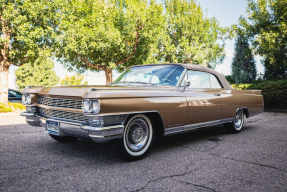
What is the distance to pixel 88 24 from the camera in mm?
15656

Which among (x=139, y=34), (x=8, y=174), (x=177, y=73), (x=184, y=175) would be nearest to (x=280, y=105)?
(x=139, y=34)

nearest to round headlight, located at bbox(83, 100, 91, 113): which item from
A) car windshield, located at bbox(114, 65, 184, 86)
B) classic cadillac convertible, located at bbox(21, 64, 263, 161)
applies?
classic cadillac convertible, located at bbox(21, 64, 263, 161)

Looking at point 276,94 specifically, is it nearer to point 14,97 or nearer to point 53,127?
point 53,127

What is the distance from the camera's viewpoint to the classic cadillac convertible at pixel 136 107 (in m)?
2.88

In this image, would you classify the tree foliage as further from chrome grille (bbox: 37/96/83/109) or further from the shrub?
chrome grille (bbox: 37/96/83/109)

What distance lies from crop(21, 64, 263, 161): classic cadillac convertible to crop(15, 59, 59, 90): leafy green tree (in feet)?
88.6

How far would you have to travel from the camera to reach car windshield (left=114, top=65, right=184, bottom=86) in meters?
4.15

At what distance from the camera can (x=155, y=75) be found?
13.9ft

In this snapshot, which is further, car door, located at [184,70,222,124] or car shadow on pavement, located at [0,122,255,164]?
car door, located at [184,70,222,124]

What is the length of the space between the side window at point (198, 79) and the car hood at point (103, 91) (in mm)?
646

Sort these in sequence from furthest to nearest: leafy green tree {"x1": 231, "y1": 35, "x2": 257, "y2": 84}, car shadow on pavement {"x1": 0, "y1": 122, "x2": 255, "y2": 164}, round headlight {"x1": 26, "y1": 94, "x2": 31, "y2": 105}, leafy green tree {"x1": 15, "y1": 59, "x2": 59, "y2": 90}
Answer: leafy green tree {"x1": 15, "y1": 59, "x2": 59, "y2": 90} → leafy green tree {"x1": 231, "y1": 35, "x2": 257, "y2": 84} → round headlight {"x1": 26, "y1": 94, "x2": 31, "y2": 105} → car shadow on pavement {"x1": 0, "y1": 122, "x2": 255, "y2": 164}

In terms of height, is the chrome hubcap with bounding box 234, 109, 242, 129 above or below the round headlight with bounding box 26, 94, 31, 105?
below

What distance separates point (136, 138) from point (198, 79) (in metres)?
2.05

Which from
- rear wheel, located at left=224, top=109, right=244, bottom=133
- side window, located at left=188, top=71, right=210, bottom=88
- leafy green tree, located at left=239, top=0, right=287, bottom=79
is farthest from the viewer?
leafy green tree, located at left=239, top=0, right=287, bottom=79
